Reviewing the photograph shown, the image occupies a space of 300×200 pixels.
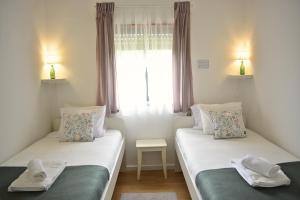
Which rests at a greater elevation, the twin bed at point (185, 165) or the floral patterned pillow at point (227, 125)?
the floral patterned pillow at point (227, 125)

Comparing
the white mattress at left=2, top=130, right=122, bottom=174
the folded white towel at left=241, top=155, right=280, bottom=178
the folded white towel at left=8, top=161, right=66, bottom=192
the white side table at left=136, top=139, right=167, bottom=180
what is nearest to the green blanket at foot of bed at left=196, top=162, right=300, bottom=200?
the folded white towel at left=241, top=155, right=280, bottom=178

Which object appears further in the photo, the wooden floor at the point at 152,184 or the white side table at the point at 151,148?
the white side table at the point at 151,148

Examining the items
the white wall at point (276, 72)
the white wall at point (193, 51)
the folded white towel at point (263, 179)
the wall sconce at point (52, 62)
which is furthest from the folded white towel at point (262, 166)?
the wall sconce at point (52, 62)

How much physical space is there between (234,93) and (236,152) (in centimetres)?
141

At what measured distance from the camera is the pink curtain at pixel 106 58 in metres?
3.41

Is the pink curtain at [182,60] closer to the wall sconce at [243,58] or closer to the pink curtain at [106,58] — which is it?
the wall sconce at [243,58]

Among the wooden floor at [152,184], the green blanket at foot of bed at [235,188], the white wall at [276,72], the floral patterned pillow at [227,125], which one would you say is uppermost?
the white wall at [276,72]

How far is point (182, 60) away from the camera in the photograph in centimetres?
347

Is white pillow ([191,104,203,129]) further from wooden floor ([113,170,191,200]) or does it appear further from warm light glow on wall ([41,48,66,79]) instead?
warm light glow on wall ([41,48,66,79])

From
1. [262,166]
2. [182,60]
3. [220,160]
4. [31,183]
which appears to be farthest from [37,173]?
[182,60]

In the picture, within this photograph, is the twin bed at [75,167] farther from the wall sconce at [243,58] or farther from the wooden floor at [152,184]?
the wall sconce at [243,58]

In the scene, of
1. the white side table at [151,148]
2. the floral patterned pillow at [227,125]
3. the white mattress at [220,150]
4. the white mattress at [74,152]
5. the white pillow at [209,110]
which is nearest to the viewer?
the white mattress at [220,150]

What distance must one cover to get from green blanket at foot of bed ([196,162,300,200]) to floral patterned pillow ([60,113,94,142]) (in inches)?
60.1

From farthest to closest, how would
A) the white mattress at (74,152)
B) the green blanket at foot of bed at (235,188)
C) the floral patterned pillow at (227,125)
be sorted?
the floral patterned pillow at (227,125)
the white mattress at (74,152)
the green blanket at foot of bed at (235,188)
